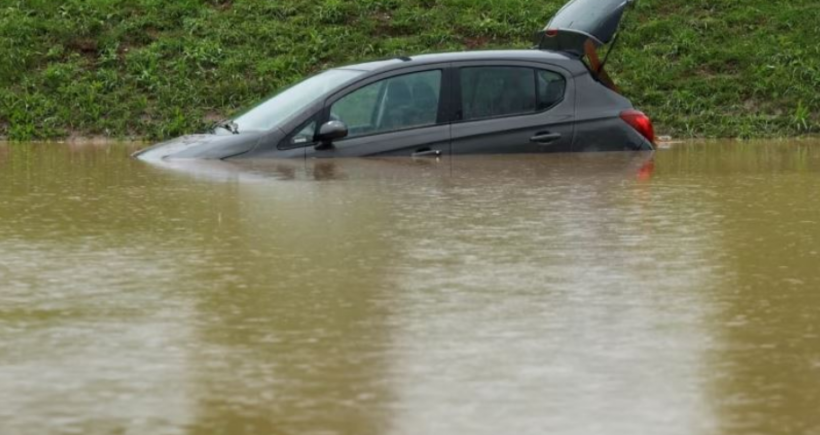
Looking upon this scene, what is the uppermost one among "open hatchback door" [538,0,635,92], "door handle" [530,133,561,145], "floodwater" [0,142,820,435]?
"open hatchback door" [538,0,635,92]

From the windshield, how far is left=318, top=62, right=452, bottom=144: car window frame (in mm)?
115

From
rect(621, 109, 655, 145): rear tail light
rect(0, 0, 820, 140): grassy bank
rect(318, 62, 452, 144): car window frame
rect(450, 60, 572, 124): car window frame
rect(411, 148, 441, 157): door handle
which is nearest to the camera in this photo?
rect(318, 62, 452, 144): car window frame

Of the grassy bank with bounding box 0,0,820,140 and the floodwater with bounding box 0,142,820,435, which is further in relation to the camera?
the grassy bank with bounding box 0,0,820,140

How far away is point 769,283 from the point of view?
8414 millimetres

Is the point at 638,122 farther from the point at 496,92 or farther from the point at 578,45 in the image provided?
the point at 496,92

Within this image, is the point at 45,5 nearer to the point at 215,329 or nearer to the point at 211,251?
the point at 211,251

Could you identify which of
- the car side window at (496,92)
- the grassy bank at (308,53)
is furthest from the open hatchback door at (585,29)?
the grassy bank at (308,53)

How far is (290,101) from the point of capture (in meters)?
15.5

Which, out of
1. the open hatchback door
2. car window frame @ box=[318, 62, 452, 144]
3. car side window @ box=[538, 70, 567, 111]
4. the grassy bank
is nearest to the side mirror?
car window frame @ box=[318, 62, 452, 144]

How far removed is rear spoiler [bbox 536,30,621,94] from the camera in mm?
16328

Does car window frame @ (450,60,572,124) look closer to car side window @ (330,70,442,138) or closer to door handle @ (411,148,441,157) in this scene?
car side window @ (330,70,442,138)

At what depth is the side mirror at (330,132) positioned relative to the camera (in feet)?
48.8

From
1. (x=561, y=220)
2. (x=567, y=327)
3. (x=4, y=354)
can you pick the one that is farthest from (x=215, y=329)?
(x=561, y=220)

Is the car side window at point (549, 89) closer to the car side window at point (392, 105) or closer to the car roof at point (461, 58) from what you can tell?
the car roof at point (461, 58)
